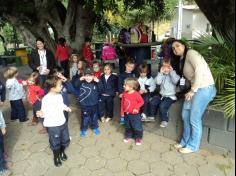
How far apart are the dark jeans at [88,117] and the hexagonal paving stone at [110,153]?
758 millimetres

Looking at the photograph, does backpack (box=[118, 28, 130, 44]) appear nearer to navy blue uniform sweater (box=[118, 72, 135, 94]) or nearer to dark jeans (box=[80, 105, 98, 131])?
navy blue uniform sweater (box=[118, 72, 135, 94])

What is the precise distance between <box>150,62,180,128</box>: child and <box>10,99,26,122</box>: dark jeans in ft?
9.21

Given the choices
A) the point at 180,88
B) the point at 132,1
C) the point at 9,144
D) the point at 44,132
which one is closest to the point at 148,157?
the point at 180,88

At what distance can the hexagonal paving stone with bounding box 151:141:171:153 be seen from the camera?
444 centimetres

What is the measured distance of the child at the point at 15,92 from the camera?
217 inches

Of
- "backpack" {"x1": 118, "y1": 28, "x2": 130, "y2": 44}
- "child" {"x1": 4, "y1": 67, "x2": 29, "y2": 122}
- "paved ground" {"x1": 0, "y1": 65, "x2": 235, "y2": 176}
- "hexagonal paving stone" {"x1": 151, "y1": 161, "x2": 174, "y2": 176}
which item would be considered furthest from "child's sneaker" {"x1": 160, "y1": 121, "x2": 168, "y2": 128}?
"backpack" {"x1": 118, "y1": 28, "x2": 130, "y2": 44}

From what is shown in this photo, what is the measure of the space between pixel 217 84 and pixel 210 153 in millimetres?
1072

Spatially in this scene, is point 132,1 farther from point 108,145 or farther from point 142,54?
point 108,145

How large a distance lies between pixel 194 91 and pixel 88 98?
6.34 feet

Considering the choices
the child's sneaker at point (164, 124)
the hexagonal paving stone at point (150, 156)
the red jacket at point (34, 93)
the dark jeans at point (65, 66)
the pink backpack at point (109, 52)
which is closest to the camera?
the hexagonal paving stone at point (150, 156)

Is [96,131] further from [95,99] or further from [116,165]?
[116,165]

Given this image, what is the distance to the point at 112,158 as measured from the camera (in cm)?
427

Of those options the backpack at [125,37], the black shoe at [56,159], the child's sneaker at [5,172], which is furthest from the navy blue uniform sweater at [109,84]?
the backpack at [125,37]

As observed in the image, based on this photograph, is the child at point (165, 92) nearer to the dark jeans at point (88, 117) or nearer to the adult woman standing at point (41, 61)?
the dark jeans at point (88, 117)
